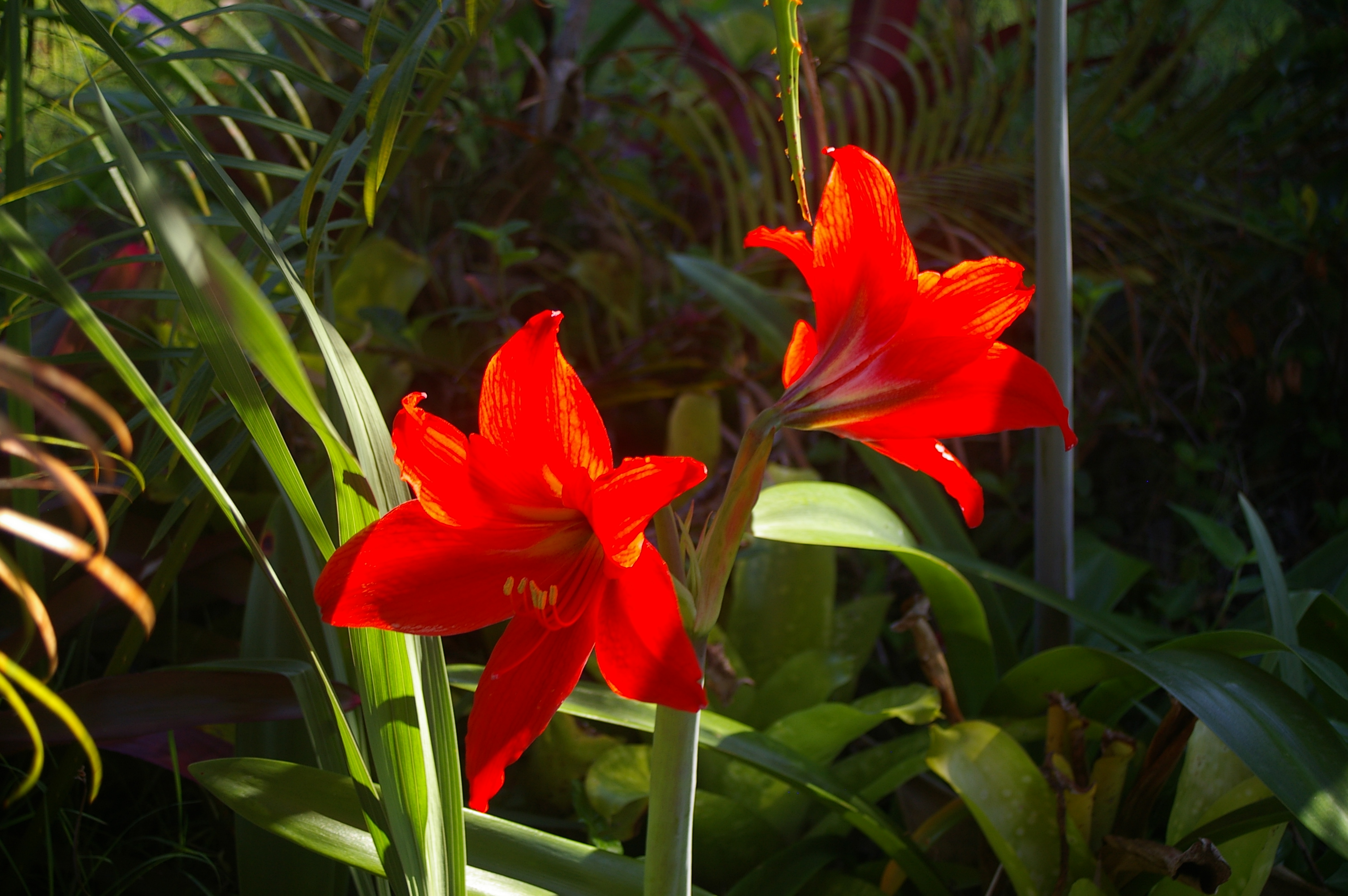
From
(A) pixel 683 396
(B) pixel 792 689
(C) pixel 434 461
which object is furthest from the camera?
(A) pixel 683 396

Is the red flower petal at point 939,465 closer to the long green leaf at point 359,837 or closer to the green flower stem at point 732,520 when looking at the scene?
the green flower stem at point 732,520

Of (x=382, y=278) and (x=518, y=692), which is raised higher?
(x=382, y=278)

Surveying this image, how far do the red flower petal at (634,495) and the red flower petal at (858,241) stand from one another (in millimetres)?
156

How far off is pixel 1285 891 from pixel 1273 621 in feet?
0.75

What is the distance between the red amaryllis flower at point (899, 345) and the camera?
449 millimetres

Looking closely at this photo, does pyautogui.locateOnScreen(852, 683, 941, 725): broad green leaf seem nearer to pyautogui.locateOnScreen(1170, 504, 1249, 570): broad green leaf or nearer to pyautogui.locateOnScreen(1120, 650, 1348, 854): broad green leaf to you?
pyautogui.locateOnScreen(1120, 650, 1348, 854): broad green leaf

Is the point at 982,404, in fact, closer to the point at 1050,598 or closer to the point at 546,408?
→ the point at 546,408

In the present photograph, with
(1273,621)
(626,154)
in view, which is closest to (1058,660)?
(1273,621)

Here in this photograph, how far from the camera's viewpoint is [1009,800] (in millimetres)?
750

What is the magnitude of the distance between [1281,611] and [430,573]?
2.55 feet

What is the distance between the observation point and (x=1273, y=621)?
791 millimetres

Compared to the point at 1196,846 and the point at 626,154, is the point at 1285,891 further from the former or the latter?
the point at 626,154

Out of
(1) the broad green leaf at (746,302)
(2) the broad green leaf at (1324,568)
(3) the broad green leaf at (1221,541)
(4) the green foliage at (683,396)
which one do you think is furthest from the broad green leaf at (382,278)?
(2) the broad green leaf at (1324,568)

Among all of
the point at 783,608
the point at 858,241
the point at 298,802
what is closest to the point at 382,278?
the point at 783,608
